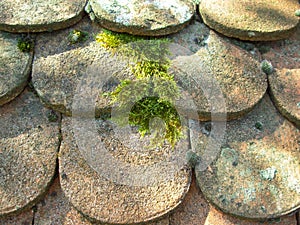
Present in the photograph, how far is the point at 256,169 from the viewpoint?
143 centimetres

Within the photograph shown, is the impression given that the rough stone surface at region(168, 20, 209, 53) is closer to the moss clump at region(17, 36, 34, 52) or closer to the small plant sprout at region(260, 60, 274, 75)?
the small plant sprout at region(260, 60, 274, 75)

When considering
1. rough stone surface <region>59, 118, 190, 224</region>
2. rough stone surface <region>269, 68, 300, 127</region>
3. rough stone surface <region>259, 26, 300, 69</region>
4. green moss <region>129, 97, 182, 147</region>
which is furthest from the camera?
rough stone surface <region>259, 26, 300, 69</region>

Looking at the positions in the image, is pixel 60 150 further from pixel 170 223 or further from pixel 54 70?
pixel 170 223

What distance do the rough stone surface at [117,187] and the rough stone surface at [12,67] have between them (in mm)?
301

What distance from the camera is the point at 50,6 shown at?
1610 millimetres

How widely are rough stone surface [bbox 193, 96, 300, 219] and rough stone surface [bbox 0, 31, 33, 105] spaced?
→ 2.40 ft

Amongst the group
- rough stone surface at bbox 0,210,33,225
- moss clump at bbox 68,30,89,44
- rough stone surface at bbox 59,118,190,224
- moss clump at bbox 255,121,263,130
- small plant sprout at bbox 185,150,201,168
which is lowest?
rough stone surface at bbox 0,210,33,225

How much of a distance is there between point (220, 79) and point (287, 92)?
0.96 ft

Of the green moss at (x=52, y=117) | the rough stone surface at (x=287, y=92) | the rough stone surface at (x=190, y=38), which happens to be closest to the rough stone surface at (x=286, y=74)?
the rough stone surface at (x=287, y=92)

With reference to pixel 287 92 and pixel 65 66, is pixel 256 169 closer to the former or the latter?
pixel 287 92

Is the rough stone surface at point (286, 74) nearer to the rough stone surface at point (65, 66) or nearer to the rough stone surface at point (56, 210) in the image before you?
the rough stone surface at point (65, 66)

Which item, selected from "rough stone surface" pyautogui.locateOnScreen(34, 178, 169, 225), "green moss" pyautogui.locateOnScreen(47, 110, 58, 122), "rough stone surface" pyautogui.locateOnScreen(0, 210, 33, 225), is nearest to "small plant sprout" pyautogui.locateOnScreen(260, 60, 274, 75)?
"rough stone surface" pyautogui.locateOnScreen(34, 178, 169, 225)

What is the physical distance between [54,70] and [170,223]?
74 cm

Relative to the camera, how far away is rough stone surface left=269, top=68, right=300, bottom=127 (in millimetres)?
1536
